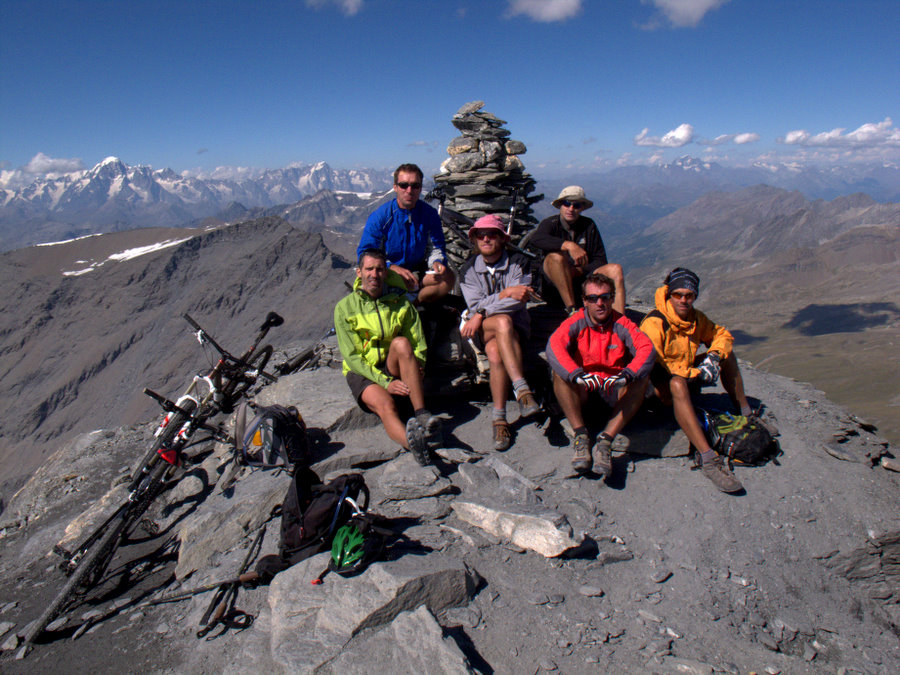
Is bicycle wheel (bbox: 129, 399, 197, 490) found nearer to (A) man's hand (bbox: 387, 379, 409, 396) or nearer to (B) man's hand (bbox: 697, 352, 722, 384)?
(A) man's hand (bbox: 387, 379, 409, 396)

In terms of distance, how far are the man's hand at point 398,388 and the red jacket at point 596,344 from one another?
80.7 inches

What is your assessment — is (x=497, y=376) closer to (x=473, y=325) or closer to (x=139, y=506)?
(x=473, y=325)

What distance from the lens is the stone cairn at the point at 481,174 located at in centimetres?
1360

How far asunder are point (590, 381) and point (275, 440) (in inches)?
173

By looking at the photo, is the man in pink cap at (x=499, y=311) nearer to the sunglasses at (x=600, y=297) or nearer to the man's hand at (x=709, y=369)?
the sunglasses at (x=600, y=297)

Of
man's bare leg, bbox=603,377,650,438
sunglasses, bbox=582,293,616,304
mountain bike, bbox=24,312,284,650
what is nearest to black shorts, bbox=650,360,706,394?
man's bare leg, bbox=603,377,650,438

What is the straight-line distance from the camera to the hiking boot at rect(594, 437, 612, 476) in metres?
6.45

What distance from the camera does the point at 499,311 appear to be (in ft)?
24.1

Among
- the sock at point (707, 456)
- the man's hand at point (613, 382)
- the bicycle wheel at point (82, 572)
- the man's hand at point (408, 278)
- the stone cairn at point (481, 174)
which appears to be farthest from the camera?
the stone cairn at point (481, 174)

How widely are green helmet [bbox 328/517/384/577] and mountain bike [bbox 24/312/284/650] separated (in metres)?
3.98

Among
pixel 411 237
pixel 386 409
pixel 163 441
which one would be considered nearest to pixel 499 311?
pixel 386 409

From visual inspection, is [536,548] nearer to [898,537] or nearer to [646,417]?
[646,417]

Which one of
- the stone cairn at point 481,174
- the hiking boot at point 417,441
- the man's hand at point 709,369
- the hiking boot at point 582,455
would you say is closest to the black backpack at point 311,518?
the hiking boot at point 417,441

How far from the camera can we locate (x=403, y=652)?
4.05 metres
